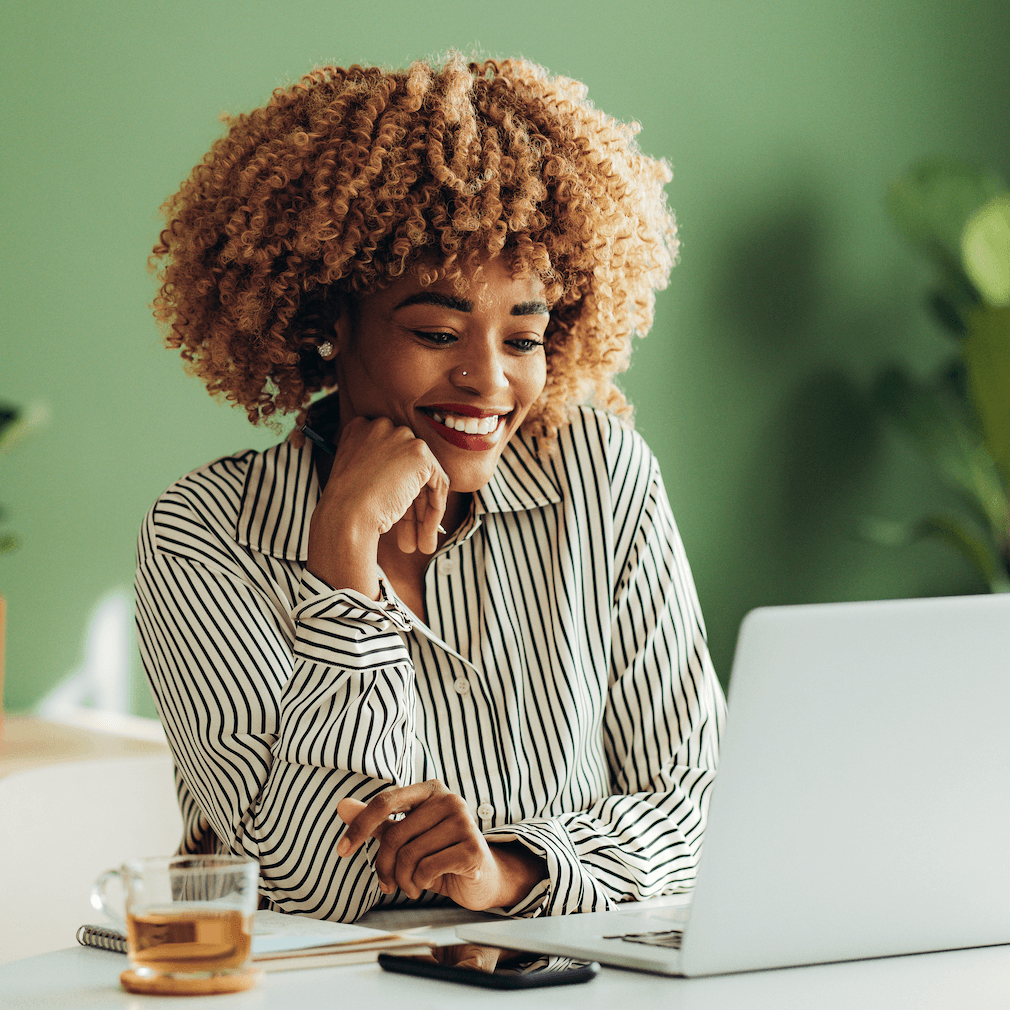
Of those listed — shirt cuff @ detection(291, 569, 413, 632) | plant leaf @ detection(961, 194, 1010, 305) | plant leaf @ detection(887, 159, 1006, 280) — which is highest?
plant leaf @ detection(887, 159, 1006, 280)

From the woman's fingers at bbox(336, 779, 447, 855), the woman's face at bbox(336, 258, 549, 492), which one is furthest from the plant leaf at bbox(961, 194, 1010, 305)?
the woman's fingers at bbox(336, 779, 447, 855)

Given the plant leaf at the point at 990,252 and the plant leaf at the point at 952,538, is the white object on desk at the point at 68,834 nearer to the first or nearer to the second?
the plant leaf at the point at 952,538

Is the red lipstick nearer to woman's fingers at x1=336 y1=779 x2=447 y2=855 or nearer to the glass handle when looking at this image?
woman's fingers at x1=336 y1=779 x2=447 y2=855

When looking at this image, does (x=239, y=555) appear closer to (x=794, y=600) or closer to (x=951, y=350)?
(x=794, y=600)

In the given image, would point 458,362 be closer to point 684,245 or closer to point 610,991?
point 610,991

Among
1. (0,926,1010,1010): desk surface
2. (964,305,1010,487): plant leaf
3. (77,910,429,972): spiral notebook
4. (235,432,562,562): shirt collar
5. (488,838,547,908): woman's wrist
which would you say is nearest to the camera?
(0,926,1010,1010): desk surface

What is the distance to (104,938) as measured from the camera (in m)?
0.85

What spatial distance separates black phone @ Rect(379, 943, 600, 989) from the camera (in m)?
0.74

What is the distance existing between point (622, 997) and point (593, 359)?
1051mm

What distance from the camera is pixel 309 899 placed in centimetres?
123

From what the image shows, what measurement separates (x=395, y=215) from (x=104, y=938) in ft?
2.66

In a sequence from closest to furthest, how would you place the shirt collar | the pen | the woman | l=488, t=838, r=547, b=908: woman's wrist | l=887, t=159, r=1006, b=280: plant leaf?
l=488, t=838, r=547, b=908: woman's wrist, the woman, the shirt collar, the pen, l=887, t=159, r=1006, b=280: plant leaf

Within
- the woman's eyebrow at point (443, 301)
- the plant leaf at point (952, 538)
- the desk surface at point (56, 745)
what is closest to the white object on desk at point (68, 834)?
the desk surface at point (56, 745)

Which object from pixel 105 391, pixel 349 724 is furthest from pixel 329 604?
pixel 105 391
